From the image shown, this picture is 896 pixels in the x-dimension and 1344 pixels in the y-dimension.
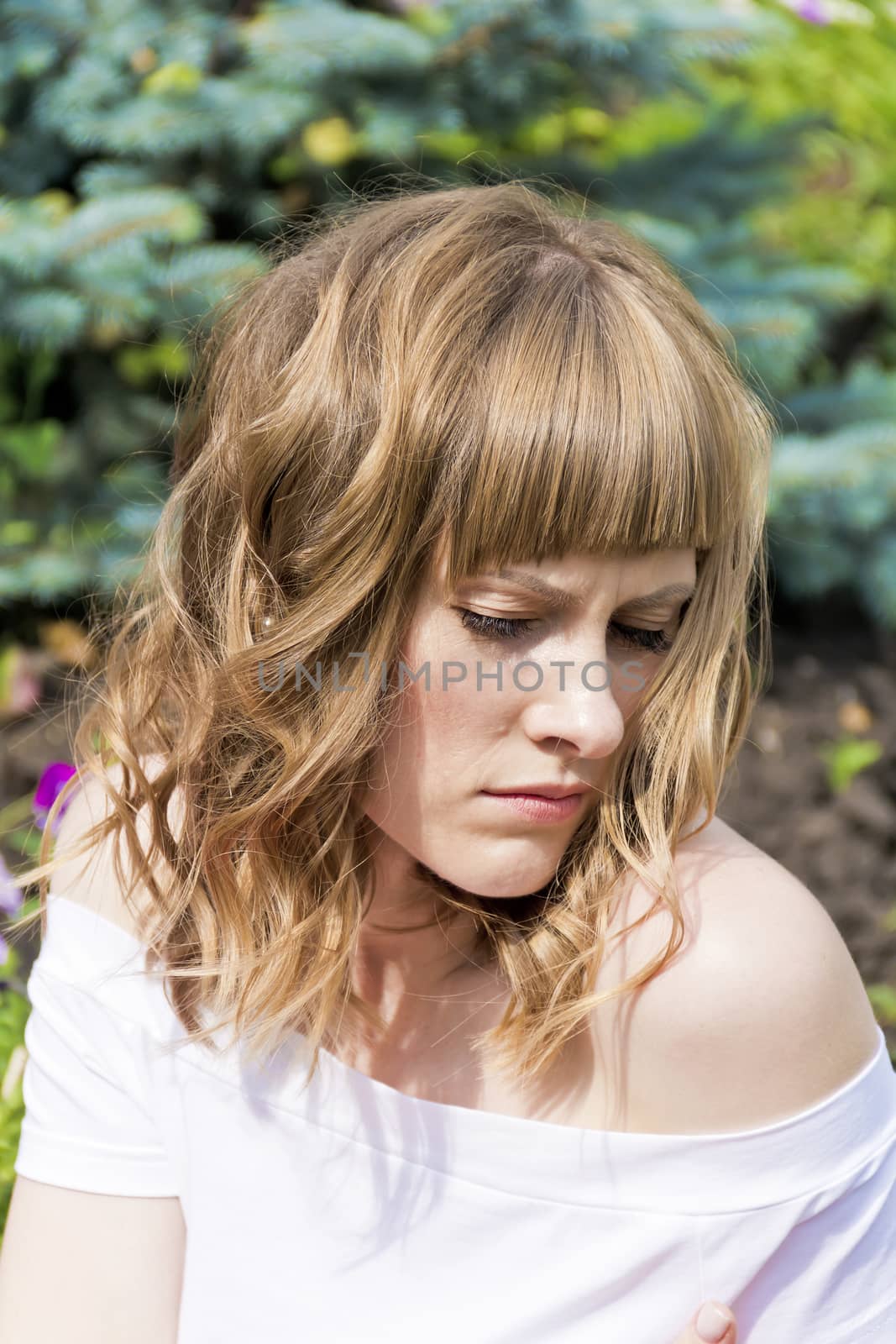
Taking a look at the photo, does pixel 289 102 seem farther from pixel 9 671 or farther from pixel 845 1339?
pixel 845 1339

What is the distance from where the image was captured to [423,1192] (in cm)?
162

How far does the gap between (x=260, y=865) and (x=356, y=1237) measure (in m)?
0.53

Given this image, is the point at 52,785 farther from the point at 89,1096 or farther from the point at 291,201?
the point at 291,201

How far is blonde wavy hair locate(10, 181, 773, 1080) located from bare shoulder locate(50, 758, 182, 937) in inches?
1.4

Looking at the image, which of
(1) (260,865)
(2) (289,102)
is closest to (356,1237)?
(1) (260,865)

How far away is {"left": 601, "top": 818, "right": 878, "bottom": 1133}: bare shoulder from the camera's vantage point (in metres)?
1.41

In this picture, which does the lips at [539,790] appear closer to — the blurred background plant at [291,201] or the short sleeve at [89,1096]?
the short sleeve at [89,1096]

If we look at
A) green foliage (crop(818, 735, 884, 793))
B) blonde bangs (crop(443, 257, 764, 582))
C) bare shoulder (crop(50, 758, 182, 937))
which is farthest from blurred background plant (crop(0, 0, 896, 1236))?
blonde bangs (crop(443, 257, 764, 582))

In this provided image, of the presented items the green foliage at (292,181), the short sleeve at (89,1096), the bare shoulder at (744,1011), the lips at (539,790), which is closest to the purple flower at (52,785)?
the short sleeve at (89,1096)

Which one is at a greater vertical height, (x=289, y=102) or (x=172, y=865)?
(x=289, y=102)

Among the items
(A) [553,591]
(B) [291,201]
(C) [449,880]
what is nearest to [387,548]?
(A) [553,591]

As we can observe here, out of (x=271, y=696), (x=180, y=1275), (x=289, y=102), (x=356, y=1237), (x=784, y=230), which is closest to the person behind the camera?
(x=271, y=696)

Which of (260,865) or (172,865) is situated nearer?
(260,865)

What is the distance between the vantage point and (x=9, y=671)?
12.1ft
